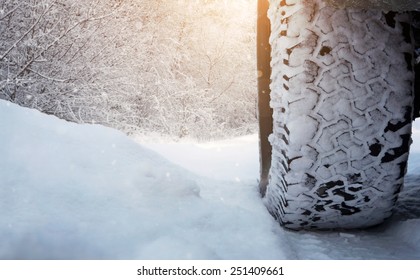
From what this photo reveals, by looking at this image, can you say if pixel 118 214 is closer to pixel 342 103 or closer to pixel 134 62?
pixel 342 103

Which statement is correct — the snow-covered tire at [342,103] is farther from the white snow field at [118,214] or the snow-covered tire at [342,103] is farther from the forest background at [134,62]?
the forest background at [134,62]

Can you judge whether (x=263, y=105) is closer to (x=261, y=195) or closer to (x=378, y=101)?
(x=261, y=195)

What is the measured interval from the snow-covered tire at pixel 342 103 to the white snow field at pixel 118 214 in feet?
0.49

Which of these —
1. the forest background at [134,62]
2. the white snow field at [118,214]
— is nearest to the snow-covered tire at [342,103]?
the white snow field at [118,214]

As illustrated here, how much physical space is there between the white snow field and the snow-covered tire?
150 mm

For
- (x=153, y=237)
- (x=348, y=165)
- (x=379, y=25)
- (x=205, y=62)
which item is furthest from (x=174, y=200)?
(x=205, y=62)

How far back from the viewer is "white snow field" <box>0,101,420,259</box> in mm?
831

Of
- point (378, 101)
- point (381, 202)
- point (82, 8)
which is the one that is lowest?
point (82, 8)

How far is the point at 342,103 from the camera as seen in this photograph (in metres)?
1.06

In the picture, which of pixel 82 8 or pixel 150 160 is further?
pixel 82 8

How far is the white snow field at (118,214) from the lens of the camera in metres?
0.83

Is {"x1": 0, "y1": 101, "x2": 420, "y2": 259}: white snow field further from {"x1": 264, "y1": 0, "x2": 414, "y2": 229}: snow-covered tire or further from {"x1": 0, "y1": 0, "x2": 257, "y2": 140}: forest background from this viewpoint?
{"x1": 0, "y1": 0, "x2": 257, "y2": 140}: forest background

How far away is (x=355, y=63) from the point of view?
1.05 metres
